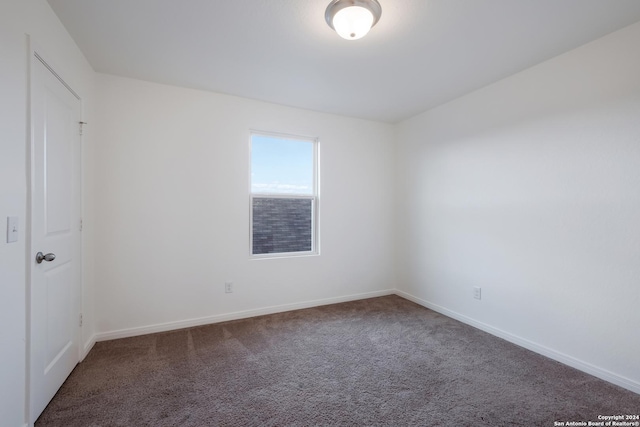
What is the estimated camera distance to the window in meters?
3.39

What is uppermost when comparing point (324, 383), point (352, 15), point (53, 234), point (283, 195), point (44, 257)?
point (352, 15)

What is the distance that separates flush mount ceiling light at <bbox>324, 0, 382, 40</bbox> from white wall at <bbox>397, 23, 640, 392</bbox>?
1.80 m

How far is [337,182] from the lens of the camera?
3.81 m

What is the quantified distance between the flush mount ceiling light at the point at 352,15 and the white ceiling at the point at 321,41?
84mm

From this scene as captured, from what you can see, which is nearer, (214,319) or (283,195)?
(214,319)

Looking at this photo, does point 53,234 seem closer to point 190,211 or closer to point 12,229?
point 12,229

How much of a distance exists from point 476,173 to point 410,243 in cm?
134

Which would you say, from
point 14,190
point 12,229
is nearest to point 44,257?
point 12,229

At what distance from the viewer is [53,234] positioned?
183 cm

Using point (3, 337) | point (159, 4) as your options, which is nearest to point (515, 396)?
point (3, 337)

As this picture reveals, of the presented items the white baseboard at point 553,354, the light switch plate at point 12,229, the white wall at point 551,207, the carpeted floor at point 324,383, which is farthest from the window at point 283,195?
the light switch plate at point 12,229

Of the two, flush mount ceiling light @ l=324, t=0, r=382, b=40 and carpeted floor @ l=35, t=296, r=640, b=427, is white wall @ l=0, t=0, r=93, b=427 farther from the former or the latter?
flush mount ceiling light @ l=324, t=0, r=382, b=40

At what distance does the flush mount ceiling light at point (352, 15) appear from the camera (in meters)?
1.67

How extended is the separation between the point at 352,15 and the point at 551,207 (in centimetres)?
228
